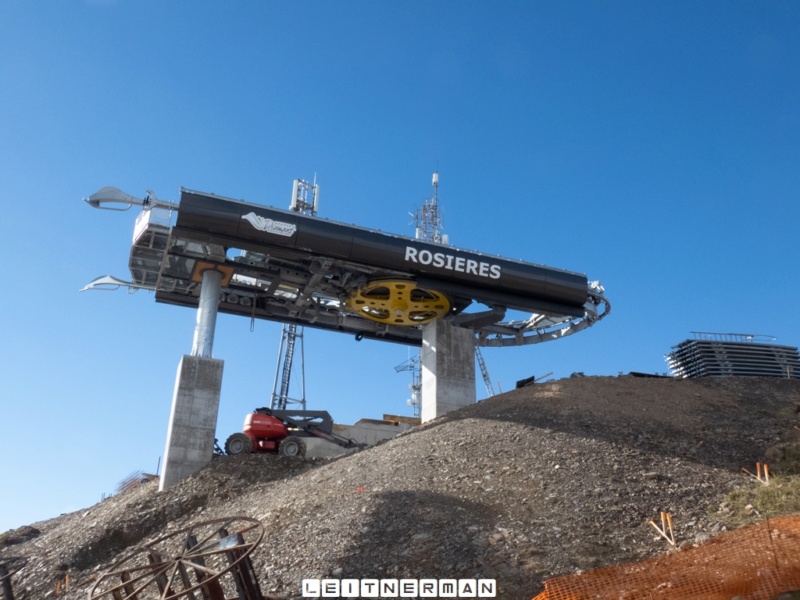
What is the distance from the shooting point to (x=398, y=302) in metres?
29.8

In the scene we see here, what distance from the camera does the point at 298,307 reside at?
30812mm

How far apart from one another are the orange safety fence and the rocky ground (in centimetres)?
158

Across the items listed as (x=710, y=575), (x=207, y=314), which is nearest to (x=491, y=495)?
(x=710, y=575)

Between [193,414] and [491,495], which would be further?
[193,414]

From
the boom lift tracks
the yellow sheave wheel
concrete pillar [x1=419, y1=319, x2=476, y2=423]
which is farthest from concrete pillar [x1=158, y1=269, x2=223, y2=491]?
concrete pillar [x1=419, y1=319, x2=476, y2=423]

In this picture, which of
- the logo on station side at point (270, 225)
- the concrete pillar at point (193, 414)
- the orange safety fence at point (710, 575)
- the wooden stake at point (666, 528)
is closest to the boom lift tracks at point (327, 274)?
the logo on station side at point (270, 225)

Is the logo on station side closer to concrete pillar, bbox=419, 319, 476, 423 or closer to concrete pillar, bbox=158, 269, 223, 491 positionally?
concrete pillar, bbox=158, 269, 223, 491

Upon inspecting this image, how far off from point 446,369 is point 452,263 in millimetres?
4173

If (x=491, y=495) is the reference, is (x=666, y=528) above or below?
below

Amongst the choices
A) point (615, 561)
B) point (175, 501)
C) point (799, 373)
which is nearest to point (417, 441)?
point (175, 501)

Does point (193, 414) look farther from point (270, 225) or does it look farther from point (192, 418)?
point (270, 225)

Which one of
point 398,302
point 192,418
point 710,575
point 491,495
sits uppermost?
point 398,302

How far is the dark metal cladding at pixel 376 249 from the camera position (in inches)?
976

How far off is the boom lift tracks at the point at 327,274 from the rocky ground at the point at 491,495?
4.52m
